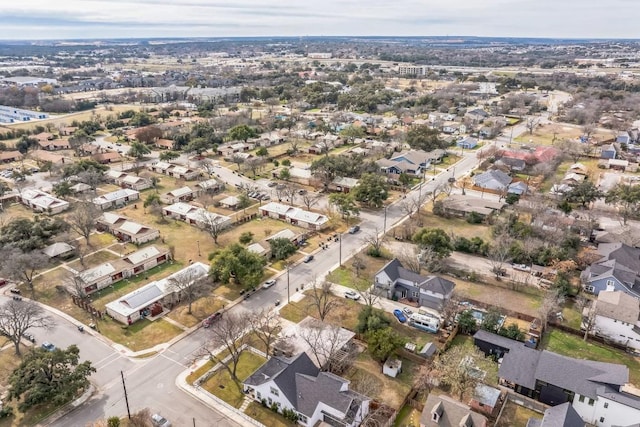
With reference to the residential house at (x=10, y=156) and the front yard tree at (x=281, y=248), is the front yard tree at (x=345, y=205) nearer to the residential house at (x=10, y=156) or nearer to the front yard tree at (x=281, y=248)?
the front yard tree at (x=281, y=248)

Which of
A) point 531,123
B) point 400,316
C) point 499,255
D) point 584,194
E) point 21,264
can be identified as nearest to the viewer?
point 400,316

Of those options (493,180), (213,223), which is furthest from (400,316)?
(493,180)

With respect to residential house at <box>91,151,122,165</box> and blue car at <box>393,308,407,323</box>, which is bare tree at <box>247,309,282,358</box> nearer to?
blue car at <box>393,308,407,323</box>

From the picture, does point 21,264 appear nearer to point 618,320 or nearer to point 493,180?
point 618,320

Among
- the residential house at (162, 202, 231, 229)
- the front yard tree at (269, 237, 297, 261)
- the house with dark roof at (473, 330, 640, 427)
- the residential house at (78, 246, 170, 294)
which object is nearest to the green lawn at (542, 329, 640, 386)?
the house with dark roof at (473, 330, 640, 427)

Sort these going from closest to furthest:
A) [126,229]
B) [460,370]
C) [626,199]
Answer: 1. [460,370]
2. [126,229]
3. [626,199]

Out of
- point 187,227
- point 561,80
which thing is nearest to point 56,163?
point 187,227

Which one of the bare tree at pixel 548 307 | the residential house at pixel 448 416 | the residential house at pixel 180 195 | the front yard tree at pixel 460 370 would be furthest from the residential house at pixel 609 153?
the residential house at pixel 448 416
